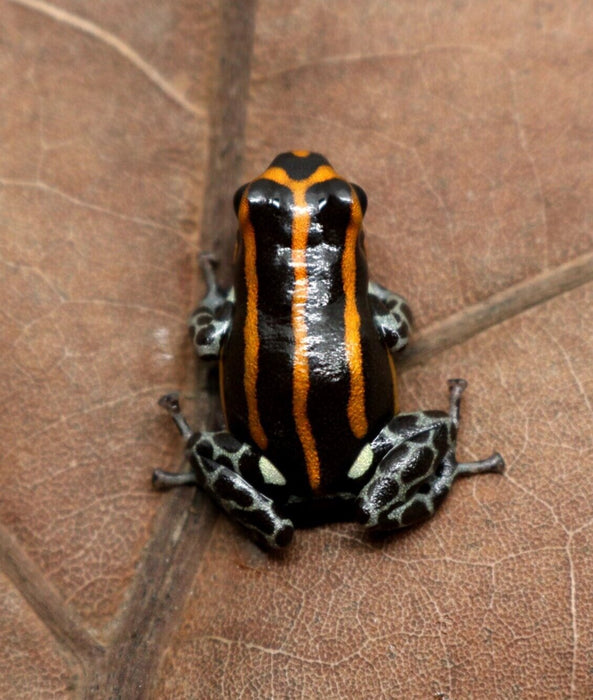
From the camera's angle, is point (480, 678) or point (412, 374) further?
point (412, 374)

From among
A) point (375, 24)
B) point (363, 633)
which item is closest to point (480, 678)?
point (363, 633)

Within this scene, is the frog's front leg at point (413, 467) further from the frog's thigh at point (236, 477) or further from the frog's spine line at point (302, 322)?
the frog's thigh at point (236, 477)

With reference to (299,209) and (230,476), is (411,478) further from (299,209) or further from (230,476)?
(299,209)

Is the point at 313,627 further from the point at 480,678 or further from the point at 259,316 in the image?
the point at 259,316

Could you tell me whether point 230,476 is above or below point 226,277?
below

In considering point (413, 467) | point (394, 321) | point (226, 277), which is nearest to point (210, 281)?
point (226, 277)

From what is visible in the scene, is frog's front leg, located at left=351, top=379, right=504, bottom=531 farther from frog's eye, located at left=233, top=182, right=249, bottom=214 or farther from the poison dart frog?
frog's eye, located at left=233, top=182, right=249, bottom=214

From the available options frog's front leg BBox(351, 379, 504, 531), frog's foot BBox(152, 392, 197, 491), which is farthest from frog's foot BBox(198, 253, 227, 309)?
frog's front leg BBox(351, 379, 504, 531)
